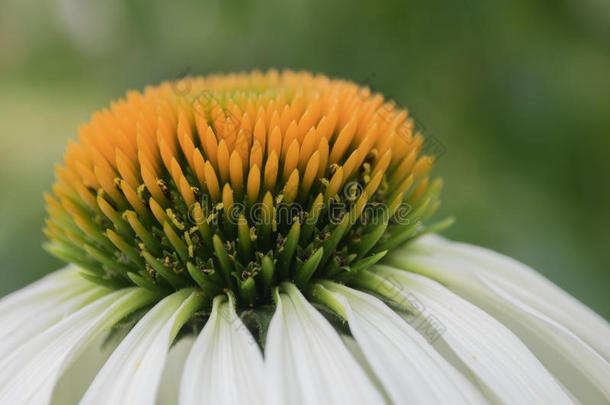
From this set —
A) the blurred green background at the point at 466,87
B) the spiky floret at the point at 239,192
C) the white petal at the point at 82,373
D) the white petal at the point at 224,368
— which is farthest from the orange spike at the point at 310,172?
the blurred green background at the point at 466,87

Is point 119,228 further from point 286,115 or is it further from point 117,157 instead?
point 286,115

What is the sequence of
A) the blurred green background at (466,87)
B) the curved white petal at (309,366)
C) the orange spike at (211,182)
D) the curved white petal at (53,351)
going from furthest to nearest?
the blurred green background at (466,87) → the orange spike at (211,182) → the curved white petal at (53,351) → the curved white petal at (309,366)

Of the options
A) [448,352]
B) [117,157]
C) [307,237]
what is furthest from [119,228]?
[448,352]

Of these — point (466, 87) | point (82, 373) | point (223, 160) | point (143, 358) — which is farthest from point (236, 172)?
point (466, 87)

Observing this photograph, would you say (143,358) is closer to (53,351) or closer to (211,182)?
(53,351)

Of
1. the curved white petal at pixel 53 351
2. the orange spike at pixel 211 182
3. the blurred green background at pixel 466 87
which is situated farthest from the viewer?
the blurred green background at pixel 466 87

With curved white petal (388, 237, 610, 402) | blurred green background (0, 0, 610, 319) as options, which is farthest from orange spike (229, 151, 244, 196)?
blurred green background (0, 0, 610, 319)

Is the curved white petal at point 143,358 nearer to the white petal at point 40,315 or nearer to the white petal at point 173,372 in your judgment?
the white petal at point 173,372
